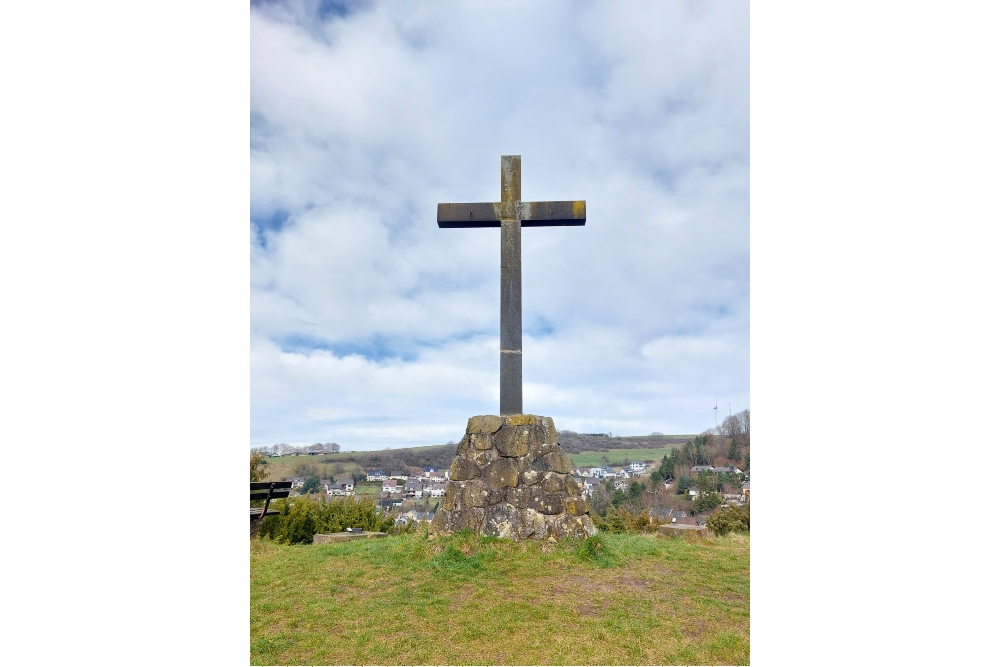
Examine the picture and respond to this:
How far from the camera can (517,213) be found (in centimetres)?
785

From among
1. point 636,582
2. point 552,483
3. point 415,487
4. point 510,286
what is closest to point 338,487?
point 415,487

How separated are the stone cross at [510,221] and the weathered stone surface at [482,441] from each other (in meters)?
0.69

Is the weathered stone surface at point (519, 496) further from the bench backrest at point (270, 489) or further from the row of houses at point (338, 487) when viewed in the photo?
the row of houses at point (338, 487)

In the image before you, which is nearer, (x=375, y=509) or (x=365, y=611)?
(x=365, y=611)

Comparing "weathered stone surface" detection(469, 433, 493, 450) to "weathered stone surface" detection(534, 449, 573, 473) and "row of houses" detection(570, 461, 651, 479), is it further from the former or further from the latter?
"row of houses" detection(570, 461, 651, 479)

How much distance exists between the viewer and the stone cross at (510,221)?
760 cm

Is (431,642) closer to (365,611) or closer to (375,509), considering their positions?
(365,611)

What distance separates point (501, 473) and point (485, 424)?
68 centimetres

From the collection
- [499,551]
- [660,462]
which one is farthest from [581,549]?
[660,462]

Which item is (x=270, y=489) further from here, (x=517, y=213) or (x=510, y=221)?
(x=517, y=213)

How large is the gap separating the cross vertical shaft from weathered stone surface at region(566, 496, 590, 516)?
1.37 m

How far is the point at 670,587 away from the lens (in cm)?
537

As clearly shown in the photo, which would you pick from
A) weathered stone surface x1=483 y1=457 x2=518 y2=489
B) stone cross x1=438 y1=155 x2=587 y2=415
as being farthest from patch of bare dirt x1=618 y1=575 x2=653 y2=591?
stone cross x1=438 y1=155 x2=587 y2=415
